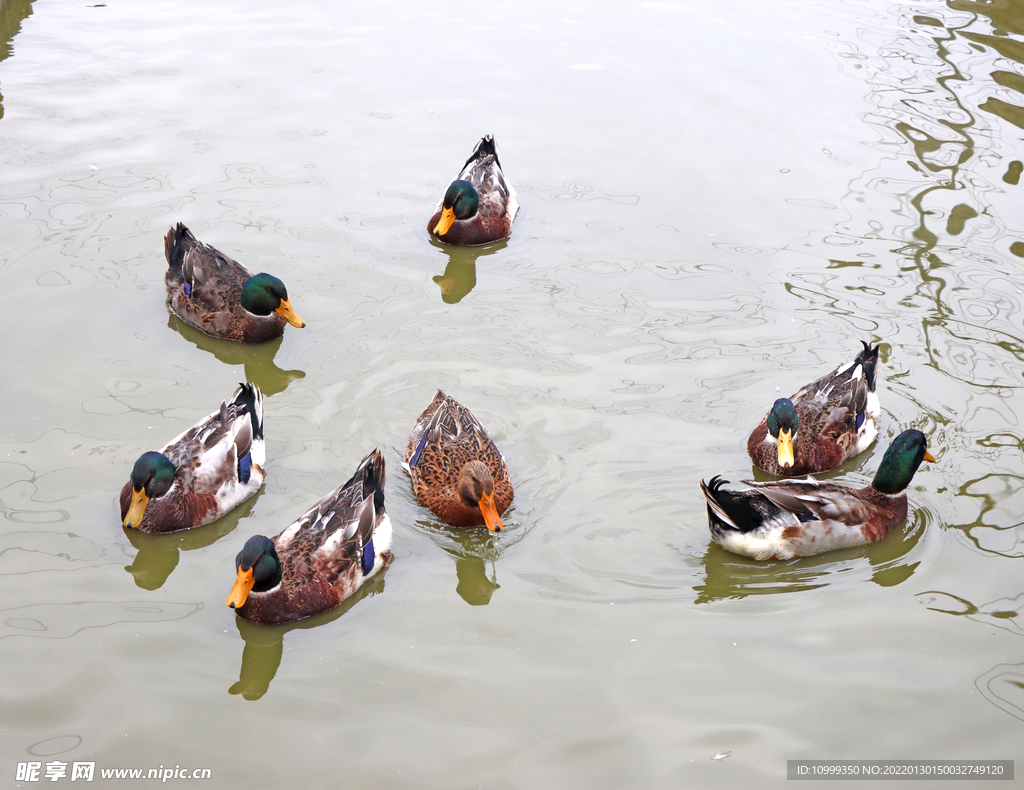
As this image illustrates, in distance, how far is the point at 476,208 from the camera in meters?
9.60

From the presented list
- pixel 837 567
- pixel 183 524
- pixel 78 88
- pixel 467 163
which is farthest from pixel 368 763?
pixel 78 88

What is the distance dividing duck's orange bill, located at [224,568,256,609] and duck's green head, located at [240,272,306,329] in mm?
3117

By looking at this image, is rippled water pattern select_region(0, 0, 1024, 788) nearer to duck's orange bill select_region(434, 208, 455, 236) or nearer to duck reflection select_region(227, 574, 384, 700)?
duck reflection select_region(227, 574, 384, 700)

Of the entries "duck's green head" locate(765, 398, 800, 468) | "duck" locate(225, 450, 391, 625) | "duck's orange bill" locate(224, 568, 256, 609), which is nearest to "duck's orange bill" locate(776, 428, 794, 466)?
"duck's green head" locate(765, 398, 800, 468)

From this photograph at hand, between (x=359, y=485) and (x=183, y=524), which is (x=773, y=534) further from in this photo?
(x=183, y=524)

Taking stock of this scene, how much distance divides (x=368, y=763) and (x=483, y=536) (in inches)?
71.0

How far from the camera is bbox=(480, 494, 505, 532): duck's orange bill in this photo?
20.1 feet

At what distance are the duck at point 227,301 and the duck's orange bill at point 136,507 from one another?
2.38 meters

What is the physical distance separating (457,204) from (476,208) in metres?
0.21

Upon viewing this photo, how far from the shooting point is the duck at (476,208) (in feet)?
31.2

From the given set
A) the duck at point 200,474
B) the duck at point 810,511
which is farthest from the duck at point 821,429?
the duck at point 200,474

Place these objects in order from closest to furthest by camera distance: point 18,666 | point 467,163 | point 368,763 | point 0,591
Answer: point 368,763 < point 18,666 < point 0,591 < point 467,163

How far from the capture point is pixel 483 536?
6.41 m

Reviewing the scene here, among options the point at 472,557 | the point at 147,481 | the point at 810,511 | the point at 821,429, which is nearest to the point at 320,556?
the point at 472,557
